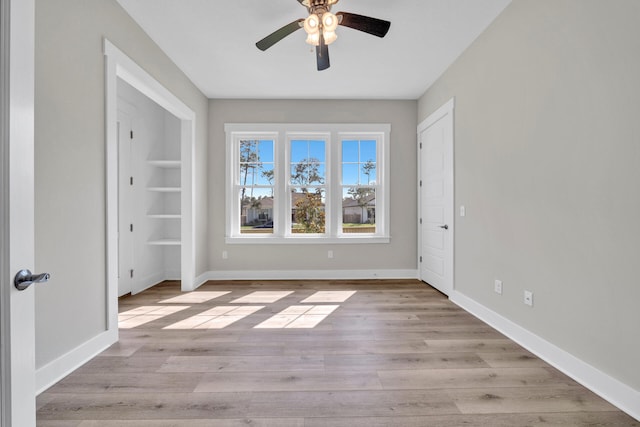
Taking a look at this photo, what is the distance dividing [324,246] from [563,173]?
3.26 m

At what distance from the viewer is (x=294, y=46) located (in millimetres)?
3262

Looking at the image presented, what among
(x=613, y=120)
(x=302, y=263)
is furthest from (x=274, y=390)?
(x=302, y=263)

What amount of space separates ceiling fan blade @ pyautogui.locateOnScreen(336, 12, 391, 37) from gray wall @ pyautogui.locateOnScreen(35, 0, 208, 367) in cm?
181

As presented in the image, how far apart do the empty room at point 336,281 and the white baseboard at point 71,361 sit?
14 mm

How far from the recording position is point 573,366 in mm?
2029

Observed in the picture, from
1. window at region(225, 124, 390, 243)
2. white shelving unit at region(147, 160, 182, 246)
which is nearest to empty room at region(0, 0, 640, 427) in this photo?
white shelving unit at region(147, 160, 182, 246)

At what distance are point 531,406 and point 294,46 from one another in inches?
136

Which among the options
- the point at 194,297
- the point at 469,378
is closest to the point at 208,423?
the point at 469,378

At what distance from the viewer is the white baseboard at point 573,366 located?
5.54 feet

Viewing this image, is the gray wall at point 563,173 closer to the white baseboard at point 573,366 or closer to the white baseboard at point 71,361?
the white baseboard at point 573,366

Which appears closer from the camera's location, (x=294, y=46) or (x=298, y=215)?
(x=294, y=46)

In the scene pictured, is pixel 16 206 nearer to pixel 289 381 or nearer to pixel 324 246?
pixel 289 381

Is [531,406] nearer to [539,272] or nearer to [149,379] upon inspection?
[539,272]

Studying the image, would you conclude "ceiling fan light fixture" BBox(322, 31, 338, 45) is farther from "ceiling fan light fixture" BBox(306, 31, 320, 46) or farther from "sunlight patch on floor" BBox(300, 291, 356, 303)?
"sunlight patch on floor" BBox(300, 291, 356, 303)
